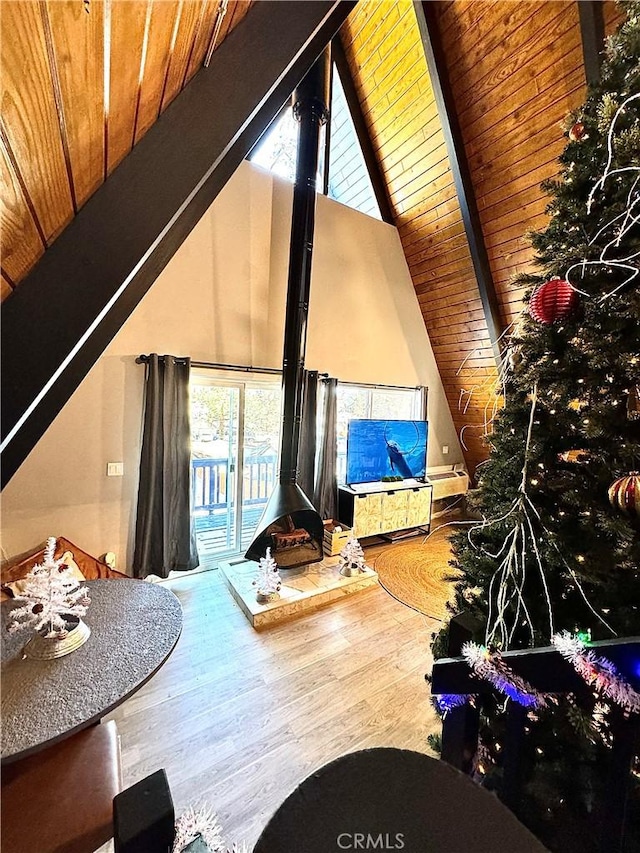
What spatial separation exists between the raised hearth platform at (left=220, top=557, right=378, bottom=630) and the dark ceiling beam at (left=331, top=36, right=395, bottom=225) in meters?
4.30

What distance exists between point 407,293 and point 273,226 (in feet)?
6.58

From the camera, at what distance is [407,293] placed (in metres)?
4.51

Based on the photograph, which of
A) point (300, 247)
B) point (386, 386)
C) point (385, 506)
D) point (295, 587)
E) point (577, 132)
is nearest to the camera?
point (577, 132)


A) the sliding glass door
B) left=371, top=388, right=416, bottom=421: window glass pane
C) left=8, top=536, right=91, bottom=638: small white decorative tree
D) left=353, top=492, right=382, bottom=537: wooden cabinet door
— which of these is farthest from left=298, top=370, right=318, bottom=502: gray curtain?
left=8, top=536, right=91, bottom=638: small white decorative tree

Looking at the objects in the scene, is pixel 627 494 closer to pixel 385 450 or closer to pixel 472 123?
pixel 385 450

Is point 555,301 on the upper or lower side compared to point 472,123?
lower

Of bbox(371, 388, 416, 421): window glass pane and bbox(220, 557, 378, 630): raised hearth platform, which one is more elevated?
bbox(371, 388, 416, 421): window glass pane

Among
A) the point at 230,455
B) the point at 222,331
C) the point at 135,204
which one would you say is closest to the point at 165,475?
the point at 230,455

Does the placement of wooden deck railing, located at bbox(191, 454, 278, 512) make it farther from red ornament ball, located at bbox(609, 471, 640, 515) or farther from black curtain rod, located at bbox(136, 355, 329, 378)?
red ornament ball, located at bbox(609, 471, 640, 515)

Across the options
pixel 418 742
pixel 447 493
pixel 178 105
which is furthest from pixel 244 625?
pixel 447 493

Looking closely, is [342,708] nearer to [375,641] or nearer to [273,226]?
[375,641]

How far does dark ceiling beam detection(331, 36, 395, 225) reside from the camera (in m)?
3.49

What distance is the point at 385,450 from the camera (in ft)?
14.0

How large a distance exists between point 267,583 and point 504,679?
2126 millimetres
